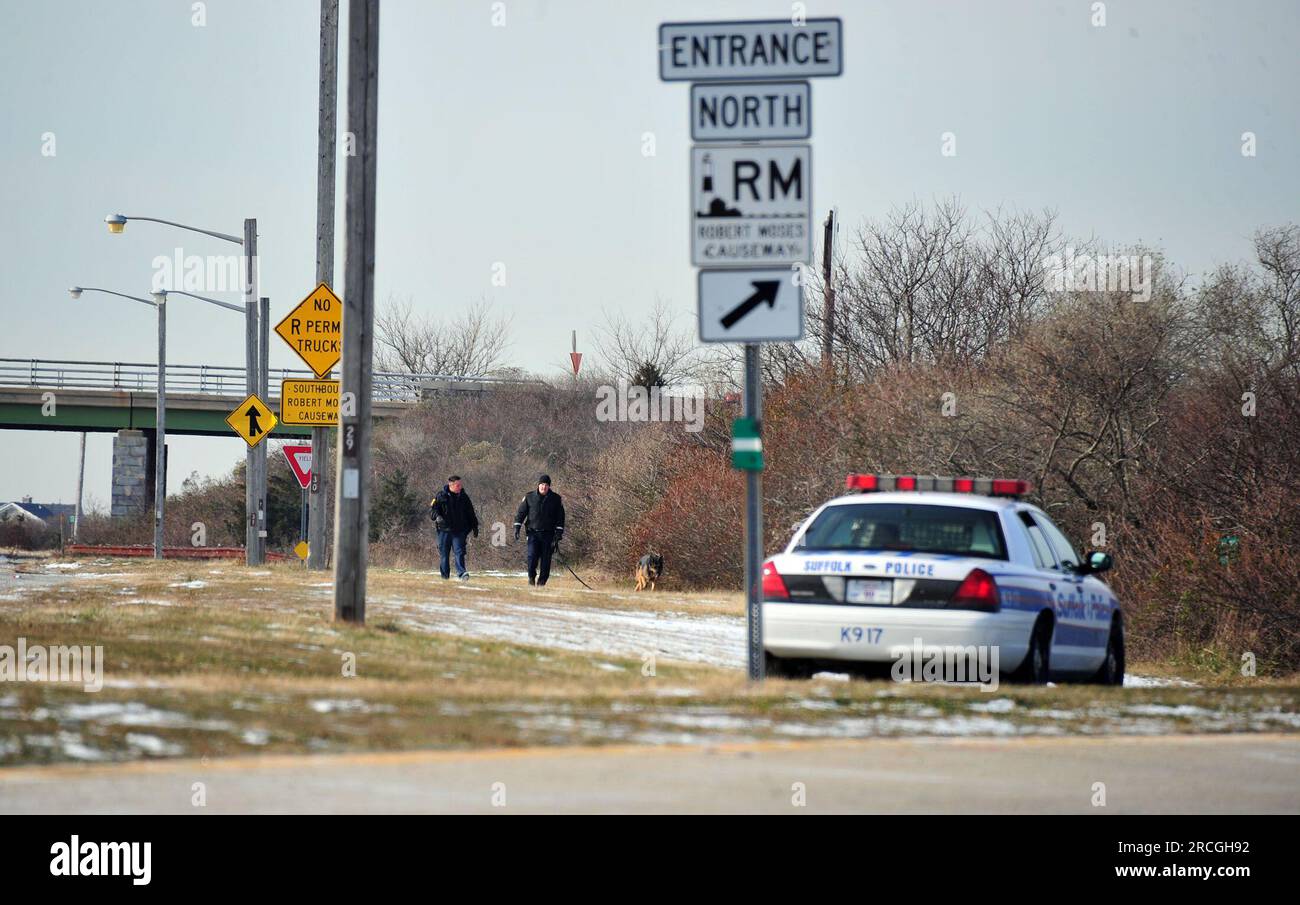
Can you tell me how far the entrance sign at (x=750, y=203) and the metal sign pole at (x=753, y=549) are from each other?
0.68m

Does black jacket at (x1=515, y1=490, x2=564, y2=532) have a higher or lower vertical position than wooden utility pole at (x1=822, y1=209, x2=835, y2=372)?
lower

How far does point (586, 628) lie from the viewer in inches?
705

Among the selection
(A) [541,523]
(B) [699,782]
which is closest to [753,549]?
(B) [699,782]

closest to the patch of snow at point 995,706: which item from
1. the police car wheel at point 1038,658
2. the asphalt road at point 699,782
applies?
the asphalt road at point 699,782

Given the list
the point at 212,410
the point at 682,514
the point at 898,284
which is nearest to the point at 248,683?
the point at 682,514

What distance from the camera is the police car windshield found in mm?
13812

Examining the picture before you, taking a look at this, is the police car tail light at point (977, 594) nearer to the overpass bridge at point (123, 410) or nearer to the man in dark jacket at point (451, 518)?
the man in dark jacket at point (451, 518)

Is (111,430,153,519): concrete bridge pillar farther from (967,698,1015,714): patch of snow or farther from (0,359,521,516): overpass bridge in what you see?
(967,698,1015,714): patch of snow

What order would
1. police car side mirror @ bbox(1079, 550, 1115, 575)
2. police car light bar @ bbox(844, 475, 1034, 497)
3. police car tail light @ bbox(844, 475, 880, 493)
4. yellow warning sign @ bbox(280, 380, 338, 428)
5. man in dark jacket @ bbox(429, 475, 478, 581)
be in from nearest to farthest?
police car light bar @ bbox(844, 475, 1034, 497) < police car tail light @ bbox(844, 475, 880, 493) < police car side mirror @ bbox(1079, 550, 1115, 575) < yellow warning sign @ bbox(280, 380, 338, 428) < man in dark jacket @ bbox(429, 475, 478, 581)

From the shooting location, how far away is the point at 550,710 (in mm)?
10289

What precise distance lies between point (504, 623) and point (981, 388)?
12.7 metres

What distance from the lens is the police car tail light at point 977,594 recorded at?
43.0 feet

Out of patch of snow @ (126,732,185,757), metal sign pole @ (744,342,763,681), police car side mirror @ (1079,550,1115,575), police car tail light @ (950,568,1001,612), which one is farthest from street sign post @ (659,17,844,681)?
police car side mirror @ (1079,550,1115,575)
